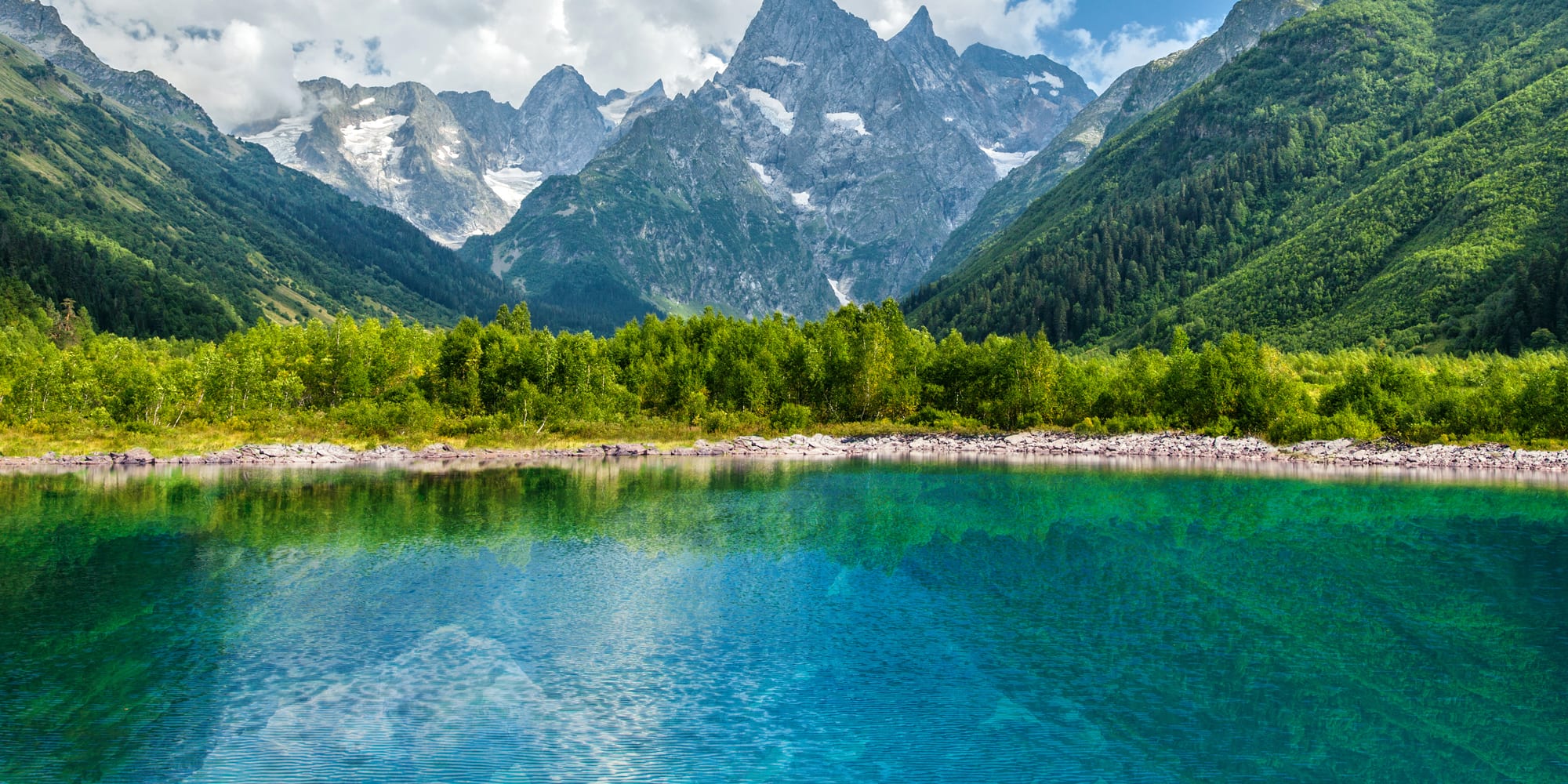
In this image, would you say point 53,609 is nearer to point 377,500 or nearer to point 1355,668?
point 377,500

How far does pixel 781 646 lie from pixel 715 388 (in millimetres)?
95294

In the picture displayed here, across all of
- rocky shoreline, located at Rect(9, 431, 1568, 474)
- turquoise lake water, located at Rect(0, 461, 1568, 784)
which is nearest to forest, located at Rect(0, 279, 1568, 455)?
rocky shoreline, located at Rect(9, 431, 1568, 474)

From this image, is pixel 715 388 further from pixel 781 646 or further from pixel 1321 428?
pixel 781 646

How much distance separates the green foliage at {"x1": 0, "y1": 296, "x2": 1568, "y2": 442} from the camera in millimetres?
98812

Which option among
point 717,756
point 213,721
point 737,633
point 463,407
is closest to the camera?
point 717,756

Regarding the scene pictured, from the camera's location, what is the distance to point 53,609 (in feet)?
106

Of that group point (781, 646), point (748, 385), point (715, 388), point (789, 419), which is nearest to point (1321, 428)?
point (789, 419)

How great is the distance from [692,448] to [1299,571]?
72.3 metres

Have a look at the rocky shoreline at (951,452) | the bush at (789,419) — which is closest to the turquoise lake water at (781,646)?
the rocky shoreline at (951,452)

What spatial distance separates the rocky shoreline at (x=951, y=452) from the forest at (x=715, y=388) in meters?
4.16

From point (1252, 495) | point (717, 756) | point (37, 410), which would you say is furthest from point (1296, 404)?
point (37, 410)

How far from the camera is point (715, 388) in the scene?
407 ft

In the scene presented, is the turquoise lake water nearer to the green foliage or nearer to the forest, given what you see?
the forest

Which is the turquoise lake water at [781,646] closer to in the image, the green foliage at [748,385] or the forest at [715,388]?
the forest at [715,388]
